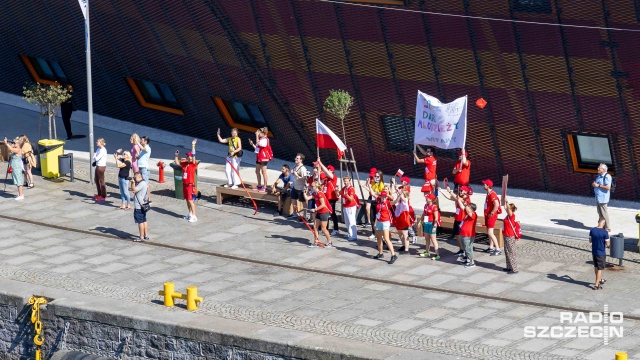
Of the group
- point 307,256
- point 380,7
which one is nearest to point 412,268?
point 307,256

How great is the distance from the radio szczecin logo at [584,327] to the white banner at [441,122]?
21.4 ft

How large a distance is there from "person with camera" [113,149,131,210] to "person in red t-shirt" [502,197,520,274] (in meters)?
10.5

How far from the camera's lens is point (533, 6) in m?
31.9

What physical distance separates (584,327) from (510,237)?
145 inches

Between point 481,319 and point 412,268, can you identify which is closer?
point 481,319

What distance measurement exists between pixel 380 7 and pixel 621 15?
6489mm

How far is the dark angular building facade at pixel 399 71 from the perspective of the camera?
32.1 metres

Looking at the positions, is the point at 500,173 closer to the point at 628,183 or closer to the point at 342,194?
the point at 628,183

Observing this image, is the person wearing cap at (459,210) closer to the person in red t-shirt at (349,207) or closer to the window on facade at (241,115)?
the person in red t-shirt at (349,207)

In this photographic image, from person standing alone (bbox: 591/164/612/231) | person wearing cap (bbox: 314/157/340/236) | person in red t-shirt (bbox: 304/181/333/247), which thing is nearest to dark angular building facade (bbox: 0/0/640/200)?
person standing alone (bbox: 591/164/612/231)

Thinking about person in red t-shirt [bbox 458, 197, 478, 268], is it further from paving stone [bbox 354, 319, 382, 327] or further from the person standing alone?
paving stone [bbox 354, 319, 382, 327]

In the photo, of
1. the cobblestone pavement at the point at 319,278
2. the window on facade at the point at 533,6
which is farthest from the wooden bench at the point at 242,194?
the window on facade at the point at 533,6

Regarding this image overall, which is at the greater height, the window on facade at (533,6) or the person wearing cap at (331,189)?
the window on facade at (533,6)

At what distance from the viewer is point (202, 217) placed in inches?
1302
